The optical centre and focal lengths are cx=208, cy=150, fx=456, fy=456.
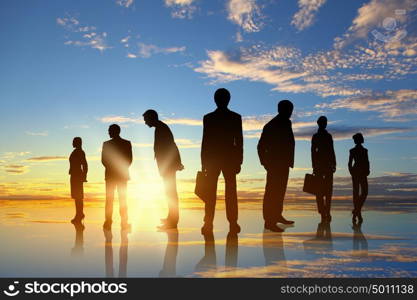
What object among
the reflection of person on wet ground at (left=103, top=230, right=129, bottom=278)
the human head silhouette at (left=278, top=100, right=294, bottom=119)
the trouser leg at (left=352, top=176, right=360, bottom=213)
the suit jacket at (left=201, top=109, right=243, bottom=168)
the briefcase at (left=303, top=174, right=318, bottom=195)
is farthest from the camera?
the trouser leg at (left=352, top=176, right=360, bottom=213)

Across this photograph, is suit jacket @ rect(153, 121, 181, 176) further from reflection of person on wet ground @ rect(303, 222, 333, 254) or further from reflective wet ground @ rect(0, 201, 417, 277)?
reflection of person on wet ground @ rect(303, 222, 333, 254)

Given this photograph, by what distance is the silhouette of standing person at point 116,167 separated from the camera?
11.3 meters

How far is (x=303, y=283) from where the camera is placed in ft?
17.3

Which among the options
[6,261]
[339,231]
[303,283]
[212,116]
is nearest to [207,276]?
[303,283]

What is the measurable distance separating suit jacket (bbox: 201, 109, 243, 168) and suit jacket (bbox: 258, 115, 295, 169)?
55.7 inches

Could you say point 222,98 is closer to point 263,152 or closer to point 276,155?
point 263,152

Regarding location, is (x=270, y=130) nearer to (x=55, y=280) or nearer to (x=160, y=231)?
(x=160, y=231)

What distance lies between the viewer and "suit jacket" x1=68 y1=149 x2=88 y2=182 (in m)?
13.1

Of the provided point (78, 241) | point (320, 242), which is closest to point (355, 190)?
point (320, 242)

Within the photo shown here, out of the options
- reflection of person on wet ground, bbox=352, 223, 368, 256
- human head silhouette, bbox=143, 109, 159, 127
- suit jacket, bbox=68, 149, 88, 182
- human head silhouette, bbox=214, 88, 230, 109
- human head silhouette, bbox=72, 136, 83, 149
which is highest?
human head silhouette, bbox=214, 88, 230, 109

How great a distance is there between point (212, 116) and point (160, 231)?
3192mm

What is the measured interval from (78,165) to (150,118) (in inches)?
134

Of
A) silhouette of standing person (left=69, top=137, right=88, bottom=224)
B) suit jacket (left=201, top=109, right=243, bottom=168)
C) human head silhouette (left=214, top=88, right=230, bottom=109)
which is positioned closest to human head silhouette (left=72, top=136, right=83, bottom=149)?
silhouette of standing person (left=69, top=137, right=88, bottom=224)

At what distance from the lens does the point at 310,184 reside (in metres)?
12.4
